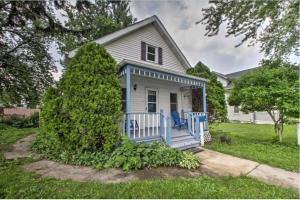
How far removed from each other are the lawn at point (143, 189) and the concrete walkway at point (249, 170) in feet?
1.74

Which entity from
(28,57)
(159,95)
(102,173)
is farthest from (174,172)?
(28,57)

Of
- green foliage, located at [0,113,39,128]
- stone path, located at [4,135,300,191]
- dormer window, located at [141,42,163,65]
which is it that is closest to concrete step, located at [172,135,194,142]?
stone path, located at [4,135,300,191]

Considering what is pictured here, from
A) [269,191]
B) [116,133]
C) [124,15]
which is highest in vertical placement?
[124,15]

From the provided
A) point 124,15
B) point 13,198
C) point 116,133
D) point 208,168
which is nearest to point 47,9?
point 116,133

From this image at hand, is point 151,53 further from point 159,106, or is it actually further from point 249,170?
point 249,170

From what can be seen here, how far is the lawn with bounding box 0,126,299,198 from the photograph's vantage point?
11.8 feet

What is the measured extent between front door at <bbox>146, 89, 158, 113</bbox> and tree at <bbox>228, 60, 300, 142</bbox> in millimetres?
4253

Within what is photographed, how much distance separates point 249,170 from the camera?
5.37 metres

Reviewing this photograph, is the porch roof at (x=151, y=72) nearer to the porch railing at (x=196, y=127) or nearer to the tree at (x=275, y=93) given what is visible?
the porch railing at (x=196, y=127)

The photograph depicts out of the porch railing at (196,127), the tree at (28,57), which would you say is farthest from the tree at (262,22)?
the tree at (28,57)

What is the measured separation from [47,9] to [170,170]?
26.4 feet

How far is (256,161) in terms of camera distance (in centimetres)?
619

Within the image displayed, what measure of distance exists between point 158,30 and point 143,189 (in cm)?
956

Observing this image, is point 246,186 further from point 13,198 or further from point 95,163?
point 13,198
